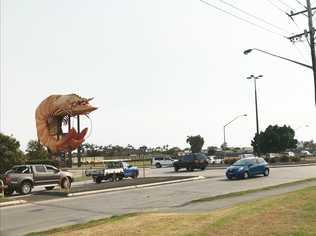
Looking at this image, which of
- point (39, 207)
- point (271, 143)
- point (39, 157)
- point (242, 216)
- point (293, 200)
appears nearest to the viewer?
point (242, 216)

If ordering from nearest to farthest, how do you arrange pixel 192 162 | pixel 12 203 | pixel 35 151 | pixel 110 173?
pixel 12 203 < pixel 110 173 < pixel 192 162 < pixel 35 151

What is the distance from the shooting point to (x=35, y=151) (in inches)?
3172

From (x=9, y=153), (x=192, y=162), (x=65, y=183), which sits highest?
(x=9, y=153)

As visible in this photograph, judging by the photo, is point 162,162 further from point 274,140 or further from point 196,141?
point 196,141

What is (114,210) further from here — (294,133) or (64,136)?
(294,133)

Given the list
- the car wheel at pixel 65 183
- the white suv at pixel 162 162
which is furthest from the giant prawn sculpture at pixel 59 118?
the white suv at pixel 162 162

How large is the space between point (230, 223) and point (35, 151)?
72319mm

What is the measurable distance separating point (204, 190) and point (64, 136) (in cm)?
2693

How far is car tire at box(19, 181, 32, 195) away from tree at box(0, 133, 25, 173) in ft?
78.3

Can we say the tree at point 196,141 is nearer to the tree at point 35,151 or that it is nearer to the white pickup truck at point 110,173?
the tree at point 35,151

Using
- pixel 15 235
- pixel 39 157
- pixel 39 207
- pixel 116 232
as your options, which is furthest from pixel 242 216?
pixel 39 157

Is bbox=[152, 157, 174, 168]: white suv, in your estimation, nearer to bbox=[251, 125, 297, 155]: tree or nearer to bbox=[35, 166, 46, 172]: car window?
bbox=[35, 166, 46, 172]: car window

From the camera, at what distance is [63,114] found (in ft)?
162

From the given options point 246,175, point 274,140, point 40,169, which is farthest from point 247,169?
point 274,140
